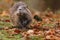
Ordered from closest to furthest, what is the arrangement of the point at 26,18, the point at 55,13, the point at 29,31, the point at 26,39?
the point at 26,39, the point at 29,31, the point at 26,18, the point at 55,13

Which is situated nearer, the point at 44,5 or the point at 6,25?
the point at 6,25

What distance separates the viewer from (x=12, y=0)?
19.3 meters

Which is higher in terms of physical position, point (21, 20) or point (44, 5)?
point (44, 5)

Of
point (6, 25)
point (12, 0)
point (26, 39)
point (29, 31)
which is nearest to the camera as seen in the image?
point (26, 39)

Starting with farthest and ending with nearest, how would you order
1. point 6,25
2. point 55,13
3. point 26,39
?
point 55,13
point 6,25
point 26,39

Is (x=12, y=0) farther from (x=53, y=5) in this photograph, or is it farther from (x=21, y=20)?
(x=21, y=20)

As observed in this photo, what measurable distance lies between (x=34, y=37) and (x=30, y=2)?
8033 millimetres

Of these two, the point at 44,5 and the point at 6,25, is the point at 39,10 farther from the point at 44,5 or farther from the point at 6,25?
the point at 6,25

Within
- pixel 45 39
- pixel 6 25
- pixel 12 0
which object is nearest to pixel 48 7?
pixel 12 0

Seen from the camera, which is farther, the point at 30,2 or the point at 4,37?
the point at 30,2

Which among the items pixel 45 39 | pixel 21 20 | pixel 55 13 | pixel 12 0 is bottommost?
pixel 45 39

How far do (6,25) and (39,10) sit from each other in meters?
5.69

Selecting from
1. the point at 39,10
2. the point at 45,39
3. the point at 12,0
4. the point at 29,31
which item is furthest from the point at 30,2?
the point at 45,39

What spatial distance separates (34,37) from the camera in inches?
326
